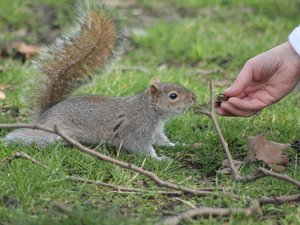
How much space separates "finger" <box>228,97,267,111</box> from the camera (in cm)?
262

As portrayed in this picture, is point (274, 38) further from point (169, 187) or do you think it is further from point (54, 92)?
point (169, 187)

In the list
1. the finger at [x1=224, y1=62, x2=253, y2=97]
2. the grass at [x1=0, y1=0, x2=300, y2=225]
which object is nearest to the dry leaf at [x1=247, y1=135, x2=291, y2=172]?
the grass at [x1=0, y1=0, x2=300, y2=225]

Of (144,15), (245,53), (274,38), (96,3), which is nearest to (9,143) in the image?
(96,3)

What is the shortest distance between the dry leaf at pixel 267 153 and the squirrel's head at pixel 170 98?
0.36 m

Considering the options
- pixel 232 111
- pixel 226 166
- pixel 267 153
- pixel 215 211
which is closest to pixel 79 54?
pixel 232 111

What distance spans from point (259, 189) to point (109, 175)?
1.85 ft

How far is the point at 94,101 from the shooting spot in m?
2.85

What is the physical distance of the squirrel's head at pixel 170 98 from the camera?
2818 mm

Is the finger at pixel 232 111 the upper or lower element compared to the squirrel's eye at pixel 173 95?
upper

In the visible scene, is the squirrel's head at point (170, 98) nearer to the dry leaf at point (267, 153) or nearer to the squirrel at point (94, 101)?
the squirrel at point (94, 101)

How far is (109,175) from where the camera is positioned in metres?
2.43

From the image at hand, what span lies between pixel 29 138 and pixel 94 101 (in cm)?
33

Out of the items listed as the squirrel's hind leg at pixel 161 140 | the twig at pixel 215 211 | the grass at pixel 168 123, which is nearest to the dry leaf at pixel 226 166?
the grass at pixel 168 123

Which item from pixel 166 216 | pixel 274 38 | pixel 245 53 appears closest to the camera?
pixel 166 216
